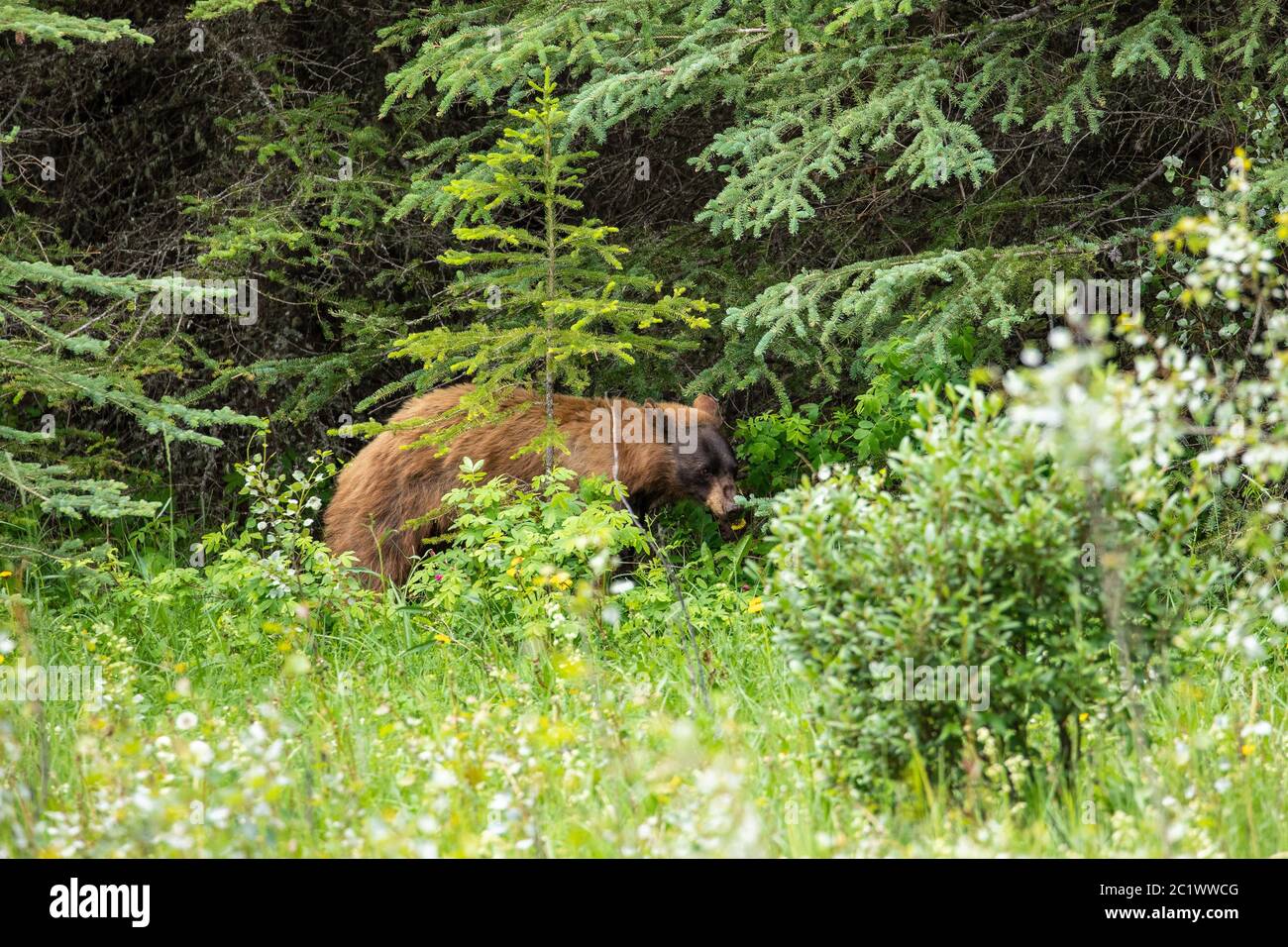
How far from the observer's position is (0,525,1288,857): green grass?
10.7 feet

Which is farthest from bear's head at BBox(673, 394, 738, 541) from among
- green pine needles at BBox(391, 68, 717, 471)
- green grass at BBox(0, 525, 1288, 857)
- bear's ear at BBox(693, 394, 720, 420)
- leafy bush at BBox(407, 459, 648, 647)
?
green grass at BBox(0, 525, 1288, 857)

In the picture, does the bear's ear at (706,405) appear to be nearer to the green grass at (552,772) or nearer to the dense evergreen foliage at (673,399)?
the dense evergreen foliage at (673,399)

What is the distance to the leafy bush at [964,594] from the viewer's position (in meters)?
3.40

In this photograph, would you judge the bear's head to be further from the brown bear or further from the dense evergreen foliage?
the dense evergreen foliage

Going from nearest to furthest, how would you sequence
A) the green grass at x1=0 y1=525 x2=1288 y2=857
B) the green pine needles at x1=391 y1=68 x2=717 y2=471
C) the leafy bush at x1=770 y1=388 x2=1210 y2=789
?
the green grass at x1=0 y1=525 x2=1288 y2=857 → the leafy bush at x1=770 y1=388 x2=1210 y2=789 → the green pine needles at x1=391 y1=68 x2=717 y2=471

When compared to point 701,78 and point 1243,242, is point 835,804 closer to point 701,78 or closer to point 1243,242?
point 1243,242

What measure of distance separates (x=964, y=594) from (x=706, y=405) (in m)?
4.43

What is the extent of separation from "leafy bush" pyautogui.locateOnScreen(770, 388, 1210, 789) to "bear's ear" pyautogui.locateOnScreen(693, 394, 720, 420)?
395 cm

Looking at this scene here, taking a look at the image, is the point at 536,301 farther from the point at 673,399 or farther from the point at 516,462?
the point at 673,399

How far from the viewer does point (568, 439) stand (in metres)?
7.51

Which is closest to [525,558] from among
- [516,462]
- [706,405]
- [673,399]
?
[516,462]

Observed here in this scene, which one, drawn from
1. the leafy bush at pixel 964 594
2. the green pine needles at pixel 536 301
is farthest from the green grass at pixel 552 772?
the green pine needles at pixel 536 301

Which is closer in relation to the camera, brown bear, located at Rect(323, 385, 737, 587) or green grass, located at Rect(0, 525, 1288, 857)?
green grass, located at Rect(0, 525, 1288, 857)
